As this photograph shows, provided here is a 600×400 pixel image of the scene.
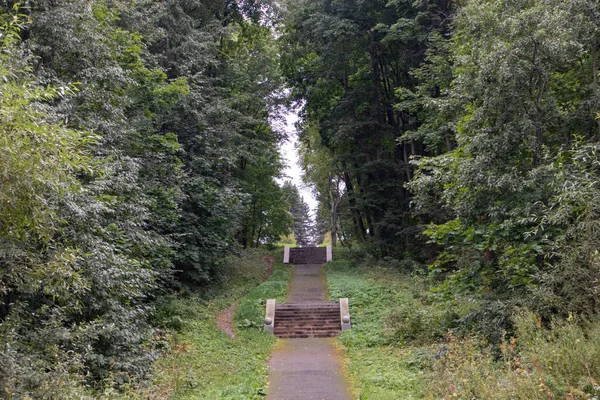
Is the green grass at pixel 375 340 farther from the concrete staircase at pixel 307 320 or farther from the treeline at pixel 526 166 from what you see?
the treeline at pixel 526 166

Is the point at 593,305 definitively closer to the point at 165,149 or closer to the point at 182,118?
the point at 165,149

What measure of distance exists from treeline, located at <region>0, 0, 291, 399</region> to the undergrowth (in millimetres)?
4850

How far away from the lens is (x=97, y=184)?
340 inches

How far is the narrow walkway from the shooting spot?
885cm

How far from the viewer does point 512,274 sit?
863 centimetres

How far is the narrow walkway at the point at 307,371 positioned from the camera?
8852 millimetres

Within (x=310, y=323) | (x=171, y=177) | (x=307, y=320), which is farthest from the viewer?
(x=307, y=320)

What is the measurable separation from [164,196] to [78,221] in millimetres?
5145

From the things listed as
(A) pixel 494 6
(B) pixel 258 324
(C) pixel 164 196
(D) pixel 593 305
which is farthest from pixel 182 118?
(D) pixel 593 305

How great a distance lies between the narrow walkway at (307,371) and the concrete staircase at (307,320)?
1.89 feet

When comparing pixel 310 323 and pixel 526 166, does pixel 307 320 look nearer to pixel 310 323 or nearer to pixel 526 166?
pixel 310 323

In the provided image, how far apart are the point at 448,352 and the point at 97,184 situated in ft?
23.6

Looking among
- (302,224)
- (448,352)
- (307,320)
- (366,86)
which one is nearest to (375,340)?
(307,320)

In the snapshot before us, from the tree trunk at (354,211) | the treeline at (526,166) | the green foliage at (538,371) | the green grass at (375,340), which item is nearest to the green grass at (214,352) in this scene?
the green grass at (375,340)
